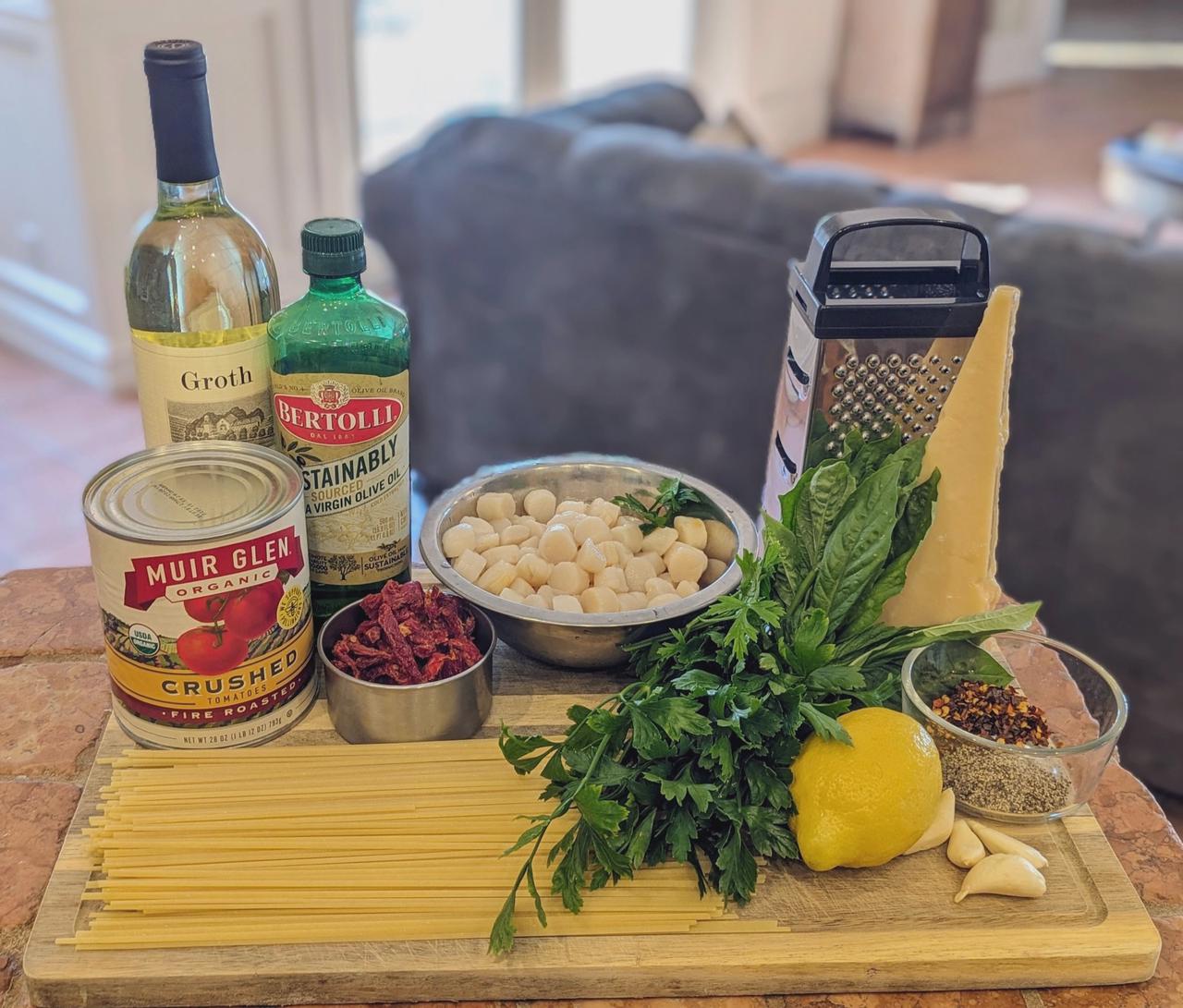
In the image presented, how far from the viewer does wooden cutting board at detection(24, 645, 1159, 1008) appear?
82 centimetres

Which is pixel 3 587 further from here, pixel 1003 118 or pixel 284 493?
pixel 1003 118

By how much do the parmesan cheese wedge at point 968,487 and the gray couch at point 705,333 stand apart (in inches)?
42.1

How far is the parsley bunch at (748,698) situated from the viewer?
2.84 feet

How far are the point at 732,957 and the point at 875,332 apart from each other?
21.3 inches

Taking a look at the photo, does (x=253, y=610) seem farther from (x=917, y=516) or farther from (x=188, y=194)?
(x=917, y=516)

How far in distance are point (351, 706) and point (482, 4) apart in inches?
156

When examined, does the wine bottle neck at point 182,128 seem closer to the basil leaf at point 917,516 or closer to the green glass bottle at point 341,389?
the green glass bottle at point 341,389

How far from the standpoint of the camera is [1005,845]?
3.02 ft

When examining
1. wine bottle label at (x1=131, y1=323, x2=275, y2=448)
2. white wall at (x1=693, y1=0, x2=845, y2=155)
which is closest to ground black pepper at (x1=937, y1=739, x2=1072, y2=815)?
wine bottle label at (x1=131, y1=323, x2=275, y2=448)

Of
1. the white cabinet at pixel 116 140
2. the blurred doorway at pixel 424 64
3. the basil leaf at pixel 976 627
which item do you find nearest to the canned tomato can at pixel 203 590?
the basil leaf at pixel 976 627

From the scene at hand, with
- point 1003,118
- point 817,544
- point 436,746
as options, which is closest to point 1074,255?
point 817,544

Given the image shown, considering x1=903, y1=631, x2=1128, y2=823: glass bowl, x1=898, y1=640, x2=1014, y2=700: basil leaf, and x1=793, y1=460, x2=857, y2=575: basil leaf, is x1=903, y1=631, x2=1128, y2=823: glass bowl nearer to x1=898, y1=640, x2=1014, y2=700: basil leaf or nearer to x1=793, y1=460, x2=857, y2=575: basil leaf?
x1=898, y1=640, x2=1014, y2=700: basil leaf

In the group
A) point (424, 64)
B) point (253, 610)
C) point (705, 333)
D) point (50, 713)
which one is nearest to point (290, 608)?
point (253, 610)

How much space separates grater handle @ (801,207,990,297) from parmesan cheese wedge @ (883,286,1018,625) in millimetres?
50
